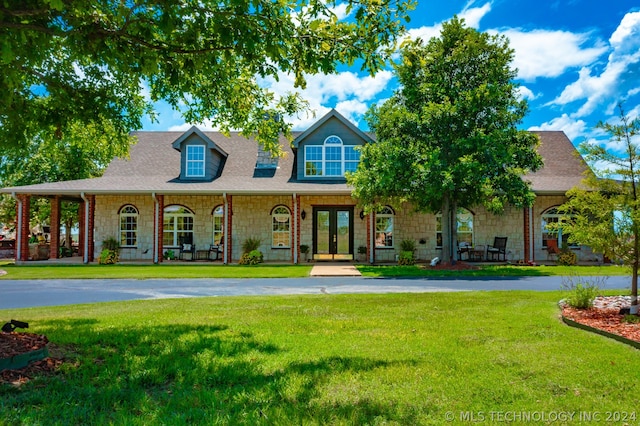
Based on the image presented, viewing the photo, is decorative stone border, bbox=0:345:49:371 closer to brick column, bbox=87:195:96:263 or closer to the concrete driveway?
the concrete driveway

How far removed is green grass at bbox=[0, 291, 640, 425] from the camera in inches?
146

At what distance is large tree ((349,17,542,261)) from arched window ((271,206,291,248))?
193 inches

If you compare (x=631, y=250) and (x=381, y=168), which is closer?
(x=631, y=250)

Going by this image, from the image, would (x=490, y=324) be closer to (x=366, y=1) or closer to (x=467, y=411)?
(x=467, y=411)

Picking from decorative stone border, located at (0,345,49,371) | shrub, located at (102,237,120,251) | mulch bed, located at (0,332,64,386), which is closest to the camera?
mulch bed, located at (0,332,64,386)

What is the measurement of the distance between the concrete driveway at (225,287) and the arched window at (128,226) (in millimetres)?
7530

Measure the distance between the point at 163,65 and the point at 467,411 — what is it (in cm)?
529

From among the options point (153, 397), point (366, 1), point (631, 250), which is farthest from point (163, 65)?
point (631, 250)

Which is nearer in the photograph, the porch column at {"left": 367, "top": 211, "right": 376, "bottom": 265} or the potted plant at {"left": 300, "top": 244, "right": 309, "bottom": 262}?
the porch column at {"left": 367, "top": 211, "right": 376, "bottom": 265}

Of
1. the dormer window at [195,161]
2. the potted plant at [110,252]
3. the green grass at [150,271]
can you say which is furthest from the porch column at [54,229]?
the dormer window at [195,161]

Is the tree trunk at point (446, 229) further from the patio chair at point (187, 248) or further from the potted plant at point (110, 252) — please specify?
the potted plant at point (110, 252)

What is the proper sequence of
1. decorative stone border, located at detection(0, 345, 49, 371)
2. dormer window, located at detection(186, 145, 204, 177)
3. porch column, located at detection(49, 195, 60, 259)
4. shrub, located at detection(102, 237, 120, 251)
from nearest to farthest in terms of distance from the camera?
1. decorative stone border, located at detection(0, 345, 49, 371)
2. shrub, located at detection(102, 237, 120, 251)
3. dormer window, located at detection(186, 145, 204, 177)
4. porch column, located at detection(49, 195, 60, 259)

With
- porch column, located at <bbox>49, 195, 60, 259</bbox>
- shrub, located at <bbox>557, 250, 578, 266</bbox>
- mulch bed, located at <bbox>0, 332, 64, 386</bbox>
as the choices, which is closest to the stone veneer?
shrub, located at <bbox>557, 250, 578, 266</bbox>

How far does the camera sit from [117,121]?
839 centimetres
